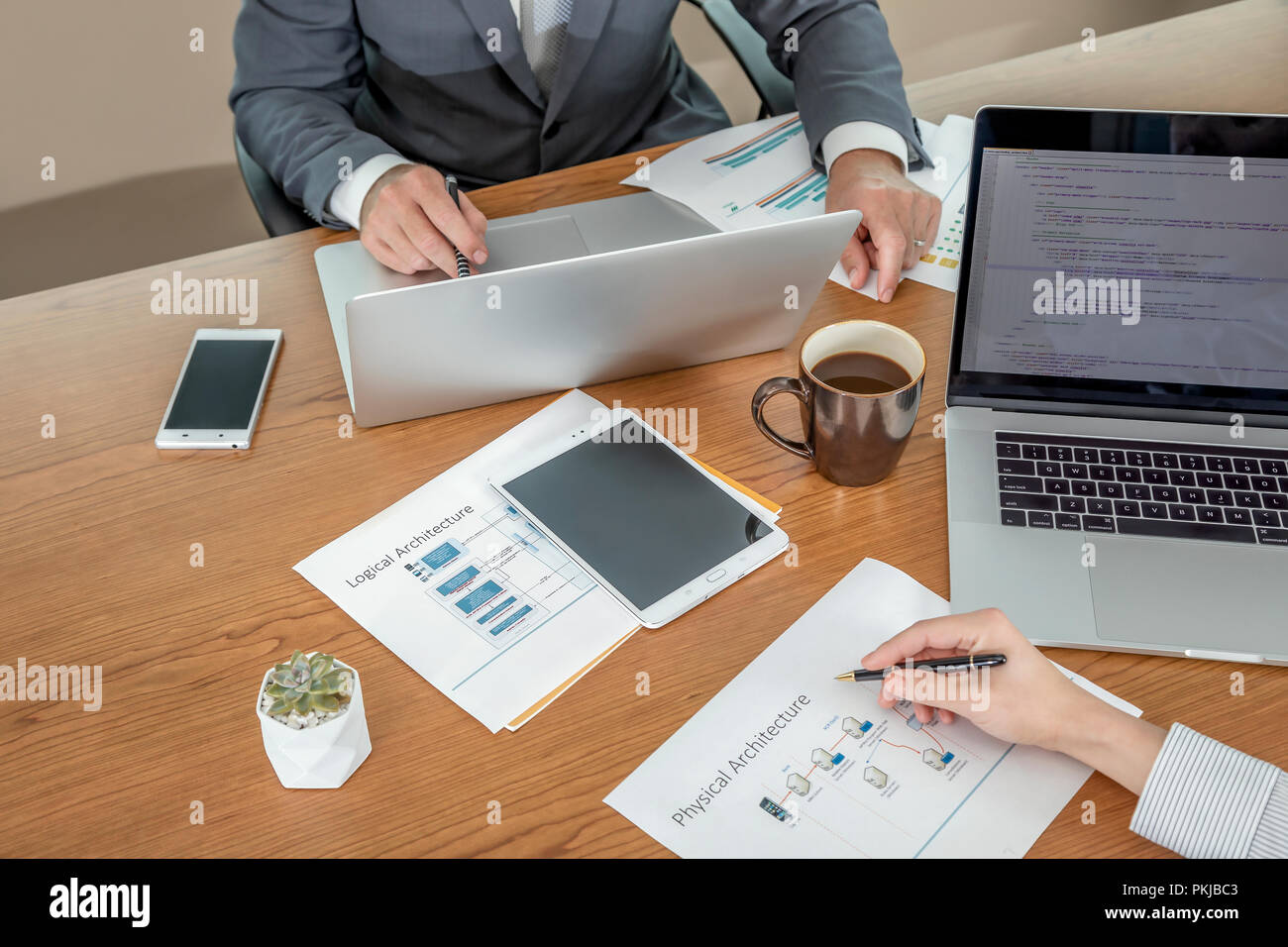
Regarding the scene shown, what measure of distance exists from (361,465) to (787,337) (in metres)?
0.47

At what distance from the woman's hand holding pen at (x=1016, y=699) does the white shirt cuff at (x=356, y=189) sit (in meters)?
0.81

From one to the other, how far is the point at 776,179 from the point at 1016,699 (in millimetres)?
827

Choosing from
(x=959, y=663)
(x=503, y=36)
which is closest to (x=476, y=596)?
(x=959, y=663)

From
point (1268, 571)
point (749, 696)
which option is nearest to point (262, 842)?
point (749, 696)

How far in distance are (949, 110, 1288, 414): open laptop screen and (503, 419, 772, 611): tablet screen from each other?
270 mm

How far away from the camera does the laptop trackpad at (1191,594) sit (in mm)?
874

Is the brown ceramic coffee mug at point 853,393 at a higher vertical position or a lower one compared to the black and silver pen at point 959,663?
higher

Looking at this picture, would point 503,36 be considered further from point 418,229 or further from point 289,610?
point 289,610

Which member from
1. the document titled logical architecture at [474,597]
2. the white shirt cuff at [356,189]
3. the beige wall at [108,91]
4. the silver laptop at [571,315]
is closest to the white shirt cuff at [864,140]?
the silver laptop at [571,315]

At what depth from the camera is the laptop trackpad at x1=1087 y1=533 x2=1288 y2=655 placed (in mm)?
874

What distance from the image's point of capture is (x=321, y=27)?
1453mm

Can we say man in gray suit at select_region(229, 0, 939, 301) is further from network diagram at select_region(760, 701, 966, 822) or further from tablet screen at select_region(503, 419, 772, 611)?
network diagram at select_region(760, 701, 966, 822)

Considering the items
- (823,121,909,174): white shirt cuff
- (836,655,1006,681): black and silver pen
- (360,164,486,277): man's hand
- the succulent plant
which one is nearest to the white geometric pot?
the succulent plant

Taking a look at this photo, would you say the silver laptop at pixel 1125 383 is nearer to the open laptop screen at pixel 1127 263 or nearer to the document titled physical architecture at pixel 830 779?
the open laptop screen at pixel 1127 263
